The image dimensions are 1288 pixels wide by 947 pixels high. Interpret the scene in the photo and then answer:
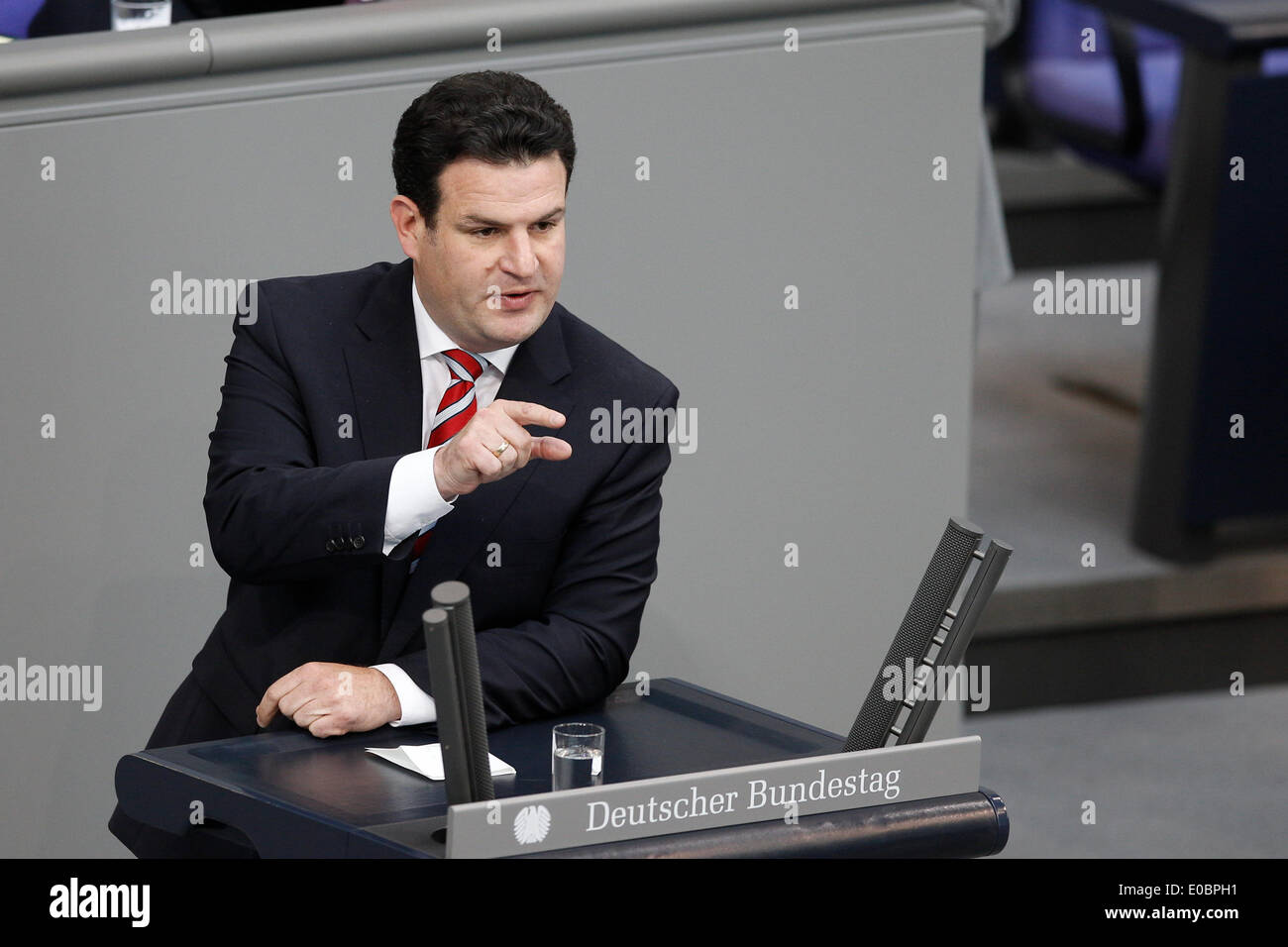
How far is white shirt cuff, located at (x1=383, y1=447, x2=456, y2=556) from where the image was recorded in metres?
2.19

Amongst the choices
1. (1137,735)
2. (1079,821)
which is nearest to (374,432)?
(1079,821)

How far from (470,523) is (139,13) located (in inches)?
54.1

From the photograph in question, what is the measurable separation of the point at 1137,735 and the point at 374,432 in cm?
271

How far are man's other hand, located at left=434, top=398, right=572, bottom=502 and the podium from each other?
0.29 meters

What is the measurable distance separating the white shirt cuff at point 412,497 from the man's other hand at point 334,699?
151 mm

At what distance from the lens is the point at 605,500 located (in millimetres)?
2375

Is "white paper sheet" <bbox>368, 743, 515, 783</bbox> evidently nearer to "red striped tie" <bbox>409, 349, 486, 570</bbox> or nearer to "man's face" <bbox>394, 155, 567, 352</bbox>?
"red striped tie" <bbox>409, 349, 486, 570</bbox>

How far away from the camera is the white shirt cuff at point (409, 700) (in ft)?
7.17

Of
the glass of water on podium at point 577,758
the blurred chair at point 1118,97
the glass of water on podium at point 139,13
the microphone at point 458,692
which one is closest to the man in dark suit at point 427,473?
the glass of water on podium at point 577,758

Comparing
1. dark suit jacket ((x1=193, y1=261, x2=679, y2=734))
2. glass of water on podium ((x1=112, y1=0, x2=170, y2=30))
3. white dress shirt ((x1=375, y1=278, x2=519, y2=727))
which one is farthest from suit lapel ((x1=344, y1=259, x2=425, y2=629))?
glass of water on podium ((x1=112, y1=0, x2=170, y2=30))

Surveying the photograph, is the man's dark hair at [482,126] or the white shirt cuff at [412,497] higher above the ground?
the man's dark hair at [482,126]

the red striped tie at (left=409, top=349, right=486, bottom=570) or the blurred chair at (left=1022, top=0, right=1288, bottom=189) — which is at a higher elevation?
the blurred chair at (left=1022, top=0, right=1288, bottom=189)

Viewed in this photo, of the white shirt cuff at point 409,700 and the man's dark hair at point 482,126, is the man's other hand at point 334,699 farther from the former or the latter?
the man's dark hair at point 482,126
